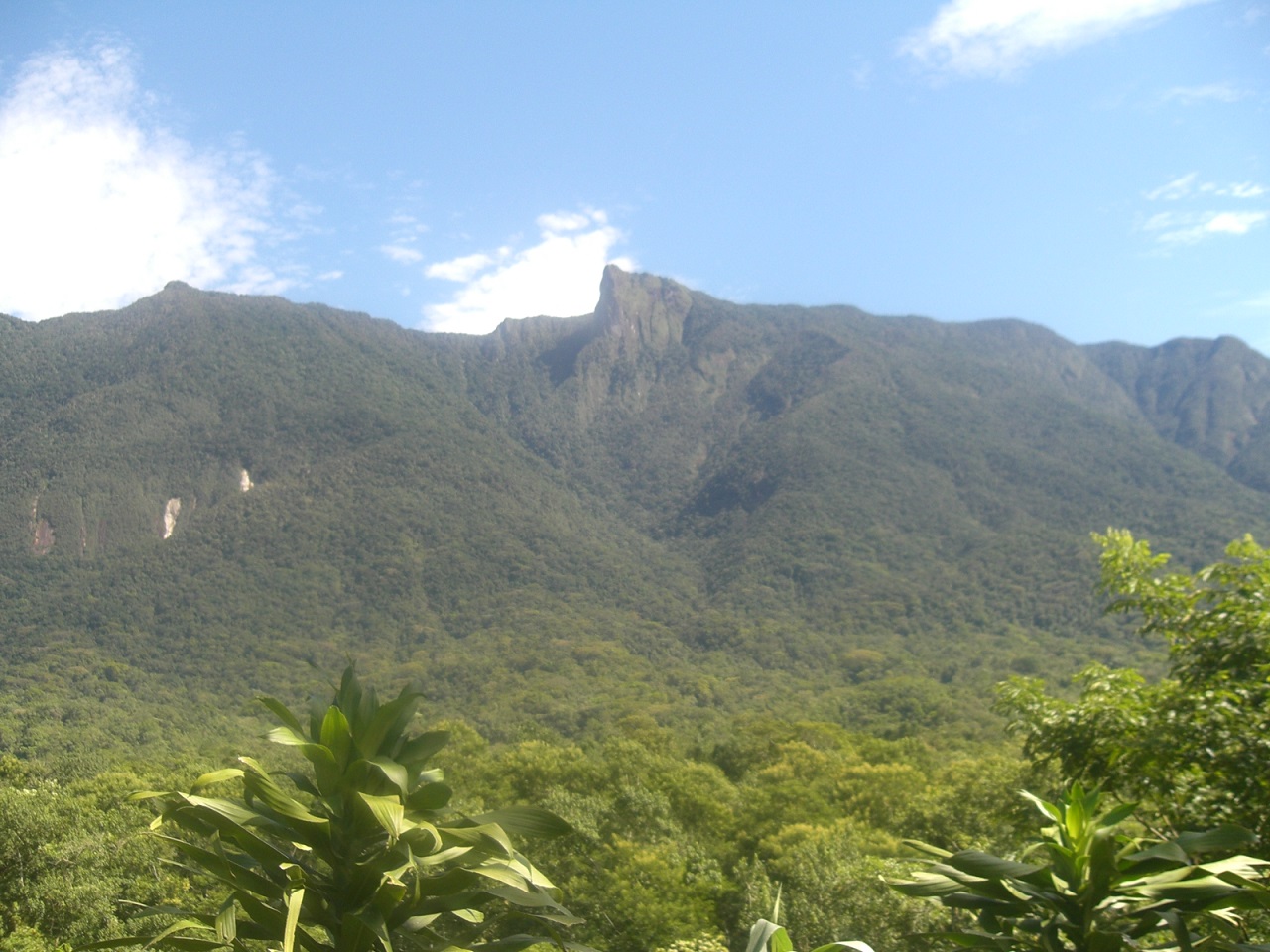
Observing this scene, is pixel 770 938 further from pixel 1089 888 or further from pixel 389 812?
pixel 389 812

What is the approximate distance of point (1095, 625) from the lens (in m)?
92.0

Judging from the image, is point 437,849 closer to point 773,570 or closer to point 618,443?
point 773,570

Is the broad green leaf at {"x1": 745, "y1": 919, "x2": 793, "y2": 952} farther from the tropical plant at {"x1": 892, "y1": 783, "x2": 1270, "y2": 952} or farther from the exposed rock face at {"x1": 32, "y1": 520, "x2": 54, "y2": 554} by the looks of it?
the exposed rock face at {"x1": 32, "y1": 520, "x2": 54, "y2": 554}

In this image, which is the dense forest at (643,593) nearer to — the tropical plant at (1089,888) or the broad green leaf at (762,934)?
the broad green leaf at (762,934)

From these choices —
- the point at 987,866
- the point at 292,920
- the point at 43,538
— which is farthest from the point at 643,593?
the point at 292,920

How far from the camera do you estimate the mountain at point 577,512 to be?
278ft

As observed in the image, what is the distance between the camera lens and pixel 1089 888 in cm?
276

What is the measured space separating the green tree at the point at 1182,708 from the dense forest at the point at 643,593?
0.03m

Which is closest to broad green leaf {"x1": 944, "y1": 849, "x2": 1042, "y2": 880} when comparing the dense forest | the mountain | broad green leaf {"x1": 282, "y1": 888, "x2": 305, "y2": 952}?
the dense forest

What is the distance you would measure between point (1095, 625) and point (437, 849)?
10163cm

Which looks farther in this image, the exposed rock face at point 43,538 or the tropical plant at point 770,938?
the exposed rock face at point 43,538

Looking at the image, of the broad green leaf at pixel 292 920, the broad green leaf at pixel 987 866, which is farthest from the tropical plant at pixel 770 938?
the broad green leaf at pixel 292 920

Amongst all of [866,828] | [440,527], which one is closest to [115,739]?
[866,828]

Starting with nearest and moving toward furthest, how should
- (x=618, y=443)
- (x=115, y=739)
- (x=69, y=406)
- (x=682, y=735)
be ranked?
1. (x=115, y=739)
2. (x=682, y=735)
3. (x=69, y=406)
4. (x=618, y=443)
